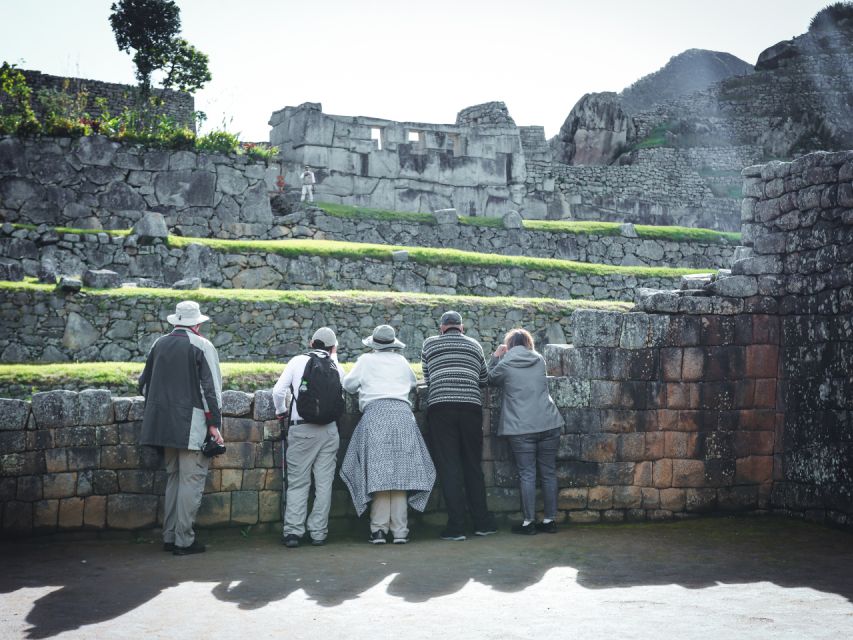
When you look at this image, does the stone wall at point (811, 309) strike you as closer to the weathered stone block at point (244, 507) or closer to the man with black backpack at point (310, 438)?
the man with black backpack at point (310, 438)

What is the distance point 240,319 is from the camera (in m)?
15.4

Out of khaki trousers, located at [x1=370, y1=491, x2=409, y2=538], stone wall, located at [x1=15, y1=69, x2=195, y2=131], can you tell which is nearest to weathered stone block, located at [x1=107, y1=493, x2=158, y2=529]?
khaki trousers, located at [x1=370, y1=491, x2=409, y2=538]

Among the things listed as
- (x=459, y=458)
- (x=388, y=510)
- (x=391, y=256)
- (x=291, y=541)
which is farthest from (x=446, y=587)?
(x=391, y=256)

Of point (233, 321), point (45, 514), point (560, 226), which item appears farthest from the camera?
point (560, 226)

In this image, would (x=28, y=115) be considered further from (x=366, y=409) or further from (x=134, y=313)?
(x=366, y=409)

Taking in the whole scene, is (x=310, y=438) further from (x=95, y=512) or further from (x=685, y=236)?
(x=685, y=236)

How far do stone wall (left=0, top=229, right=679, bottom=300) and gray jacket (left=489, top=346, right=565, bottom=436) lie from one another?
896 centimetres

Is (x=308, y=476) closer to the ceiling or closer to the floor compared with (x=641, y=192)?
closer to the floor

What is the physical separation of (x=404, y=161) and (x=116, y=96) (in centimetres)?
1392

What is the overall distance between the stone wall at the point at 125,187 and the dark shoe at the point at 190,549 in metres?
12.9

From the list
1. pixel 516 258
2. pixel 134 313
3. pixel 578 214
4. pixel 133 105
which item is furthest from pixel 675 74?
pixel 134 313

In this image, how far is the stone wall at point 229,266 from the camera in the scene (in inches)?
691

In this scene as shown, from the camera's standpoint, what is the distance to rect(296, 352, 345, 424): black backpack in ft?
28.8

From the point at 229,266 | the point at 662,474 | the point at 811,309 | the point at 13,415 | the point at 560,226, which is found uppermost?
the point at 560,226
